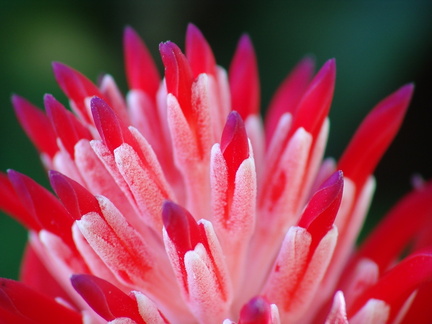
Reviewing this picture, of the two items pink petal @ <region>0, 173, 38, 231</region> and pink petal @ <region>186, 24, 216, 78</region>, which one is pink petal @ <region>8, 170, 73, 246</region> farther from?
pink petal @ <region>186, 24, 216, 78</region>

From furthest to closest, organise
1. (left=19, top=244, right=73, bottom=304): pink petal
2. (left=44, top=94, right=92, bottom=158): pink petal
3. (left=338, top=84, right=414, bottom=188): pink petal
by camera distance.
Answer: (left=19, top=244, right=73, bottom=304): pink petal → (left=338, top=84, right=414, bottom=188): pink petal → (left=44, top=94, right=92, bottom=158): pink petal

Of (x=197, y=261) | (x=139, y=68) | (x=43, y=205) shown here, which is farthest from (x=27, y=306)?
(x=139, y=68)

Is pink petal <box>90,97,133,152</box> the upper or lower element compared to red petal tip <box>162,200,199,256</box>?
upper

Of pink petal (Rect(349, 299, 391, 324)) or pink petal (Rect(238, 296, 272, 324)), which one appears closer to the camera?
pink petal (Rect(238, 296, 272, 324))

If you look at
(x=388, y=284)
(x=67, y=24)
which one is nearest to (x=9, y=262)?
(x=67, y=24)

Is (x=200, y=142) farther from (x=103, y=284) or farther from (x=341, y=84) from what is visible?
(x=341, y=84)

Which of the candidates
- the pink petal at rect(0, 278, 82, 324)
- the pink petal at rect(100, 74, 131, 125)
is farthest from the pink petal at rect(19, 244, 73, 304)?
the pink petal at rect(100, 74, 131, 125)

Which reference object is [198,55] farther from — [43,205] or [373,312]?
[373,312]

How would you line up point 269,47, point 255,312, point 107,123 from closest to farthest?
point 255,312
point 107,123
point 269,47
